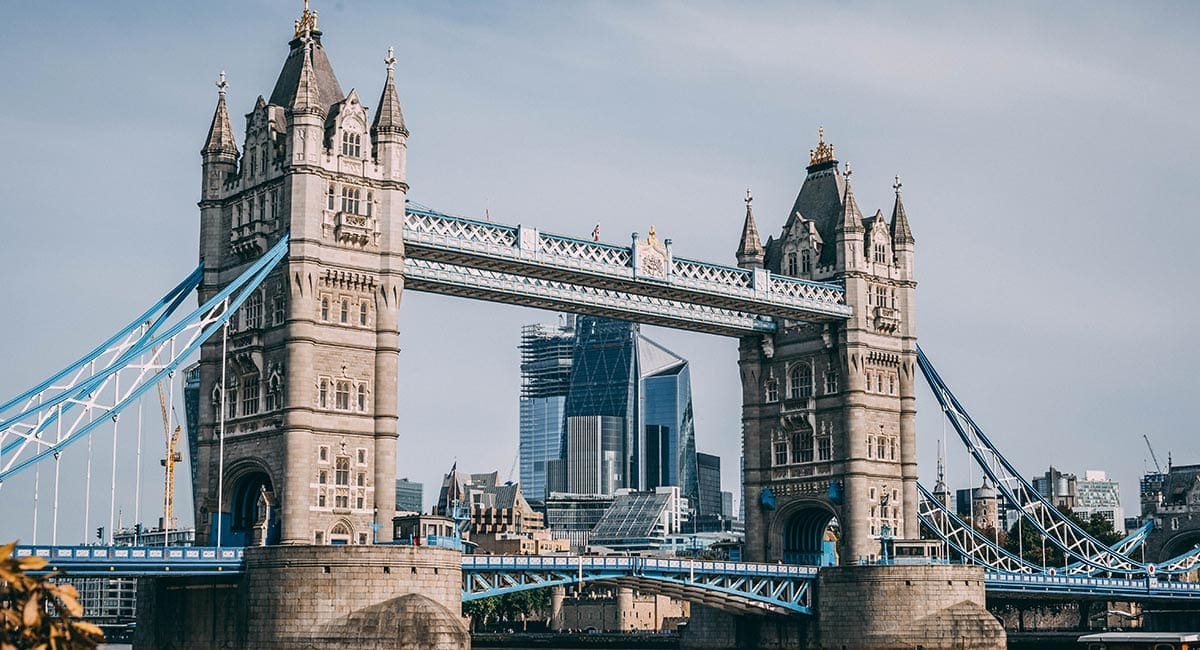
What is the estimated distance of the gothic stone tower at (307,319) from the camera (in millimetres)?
71938

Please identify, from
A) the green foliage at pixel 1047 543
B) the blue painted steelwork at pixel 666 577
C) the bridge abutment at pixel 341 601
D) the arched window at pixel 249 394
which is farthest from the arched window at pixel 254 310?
the green foliage at pixel 1047 543

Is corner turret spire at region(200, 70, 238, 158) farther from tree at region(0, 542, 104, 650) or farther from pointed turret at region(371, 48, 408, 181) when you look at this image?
tree at region(0, 542, 104, 650)

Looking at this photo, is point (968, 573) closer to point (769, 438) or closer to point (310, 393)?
point (769, 438)

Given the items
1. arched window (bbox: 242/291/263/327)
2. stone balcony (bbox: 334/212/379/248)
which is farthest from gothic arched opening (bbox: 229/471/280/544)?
stone balcony (bbox: 334/212/379/248)

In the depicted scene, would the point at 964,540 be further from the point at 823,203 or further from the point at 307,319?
the point at 307,319

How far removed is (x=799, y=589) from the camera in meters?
91.7

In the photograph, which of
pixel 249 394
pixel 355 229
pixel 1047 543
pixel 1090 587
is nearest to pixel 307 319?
pixel 355 229

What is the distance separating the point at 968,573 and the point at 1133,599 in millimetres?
27998

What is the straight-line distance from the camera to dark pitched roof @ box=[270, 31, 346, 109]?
76125mm

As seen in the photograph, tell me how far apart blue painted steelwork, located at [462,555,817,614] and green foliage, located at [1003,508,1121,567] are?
56.7 metres

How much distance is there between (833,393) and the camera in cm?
9669

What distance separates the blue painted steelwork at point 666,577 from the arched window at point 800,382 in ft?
38.6

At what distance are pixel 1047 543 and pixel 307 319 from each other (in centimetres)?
9202

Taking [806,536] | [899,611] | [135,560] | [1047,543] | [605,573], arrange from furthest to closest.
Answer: [1047,543], [806,536], [899,611], [605,573], [135,560]
